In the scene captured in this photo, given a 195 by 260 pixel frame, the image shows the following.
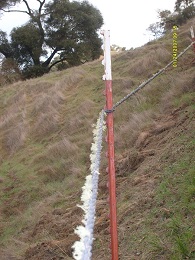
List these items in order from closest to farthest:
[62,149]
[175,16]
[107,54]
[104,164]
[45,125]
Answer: [107,54] → [104,164] → [62,149] → [45,125] → [175,16]

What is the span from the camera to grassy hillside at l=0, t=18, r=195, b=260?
3.42 meters

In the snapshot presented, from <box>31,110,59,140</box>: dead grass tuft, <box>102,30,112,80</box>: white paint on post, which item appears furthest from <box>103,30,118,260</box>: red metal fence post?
<box>31,110,59,140</box>: dead grass tuft

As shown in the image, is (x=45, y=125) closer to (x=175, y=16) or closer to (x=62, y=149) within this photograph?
(x=62, y=149)

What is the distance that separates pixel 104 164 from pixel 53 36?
60.3ft

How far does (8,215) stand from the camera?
6.57 meters

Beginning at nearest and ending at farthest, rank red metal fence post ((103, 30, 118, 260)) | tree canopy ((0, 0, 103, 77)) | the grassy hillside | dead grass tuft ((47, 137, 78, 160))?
red metal fence post ((103, 30, 118, 260)), the grassy hillside, dead grass tuft ((47, 137, 78, 160)), tree canopy ((0, 0, 103, 77))

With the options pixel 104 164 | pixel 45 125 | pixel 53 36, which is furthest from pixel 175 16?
pixel 104 164

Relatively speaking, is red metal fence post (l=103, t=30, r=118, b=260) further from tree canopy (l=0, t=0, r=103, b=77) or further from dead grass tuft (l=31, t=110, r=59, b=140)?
tree canopy (l=0, t=0, r=103, b=77)

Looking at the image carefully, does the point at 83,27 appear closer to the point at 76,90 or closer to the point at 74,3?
the point at 74,3

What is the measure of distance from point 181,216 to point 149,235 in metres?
0.31

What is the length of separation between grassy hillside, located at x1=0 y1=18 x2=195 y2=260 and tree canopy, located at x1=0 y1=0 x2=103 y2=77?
9739 mm

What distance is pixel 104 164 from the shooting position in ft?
21.6

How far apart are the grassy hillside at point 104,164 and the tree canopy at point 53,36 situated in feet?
32.0

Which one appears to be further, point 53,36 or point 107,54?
point 53,36
